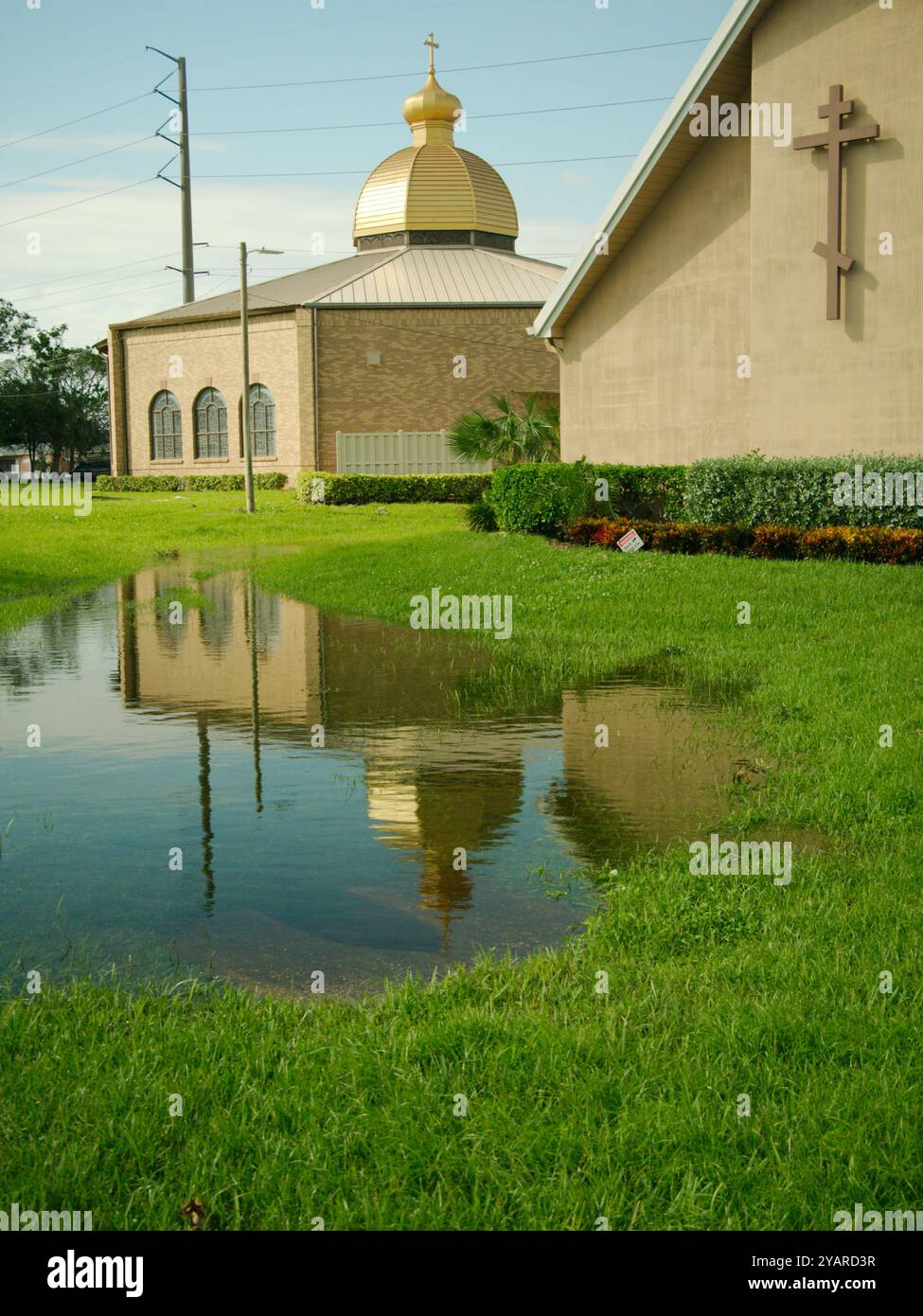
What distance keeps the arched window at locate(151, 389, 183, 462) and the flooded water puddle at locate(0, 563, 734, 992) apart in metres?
42.7

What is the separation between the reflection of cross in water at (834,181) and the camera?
19.7 metres

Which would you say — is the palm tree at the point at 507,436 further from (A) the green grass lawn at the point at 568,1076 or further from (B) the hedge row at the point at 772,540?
(A) the green grass lawn at the point at 568,1076

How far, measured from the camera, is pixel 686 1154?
3.72 m

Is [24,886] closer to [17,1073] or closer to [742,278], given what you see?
[17,1073]

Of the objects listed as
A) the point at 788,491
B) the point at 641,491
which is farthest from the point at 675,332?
the point at 788,491

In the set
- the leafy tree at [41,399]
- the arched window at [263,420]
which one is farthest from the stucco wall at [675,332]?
the leafy tree at [41,399]

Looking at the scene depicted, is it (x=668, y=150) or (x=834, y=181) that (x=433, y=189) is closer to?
(x=668, y=150)

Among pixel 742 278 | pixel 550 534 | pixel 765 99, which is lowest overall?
pixel 550 534

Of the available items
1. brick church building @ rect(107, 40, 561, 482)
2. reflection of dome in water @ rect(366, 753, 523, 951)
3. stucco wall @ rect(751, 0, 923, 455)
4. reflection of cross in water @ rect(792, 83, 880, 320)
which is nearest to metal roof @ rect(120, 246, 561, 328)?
brick church building @ rect(107, 40, 561, 482)

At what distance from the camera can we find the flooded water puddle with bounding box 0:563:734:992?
18.9ft

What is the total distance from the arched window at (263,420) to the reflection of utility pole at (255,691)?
3011 cm

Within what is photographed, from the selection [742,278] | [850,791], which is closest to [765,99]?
[742,278]
